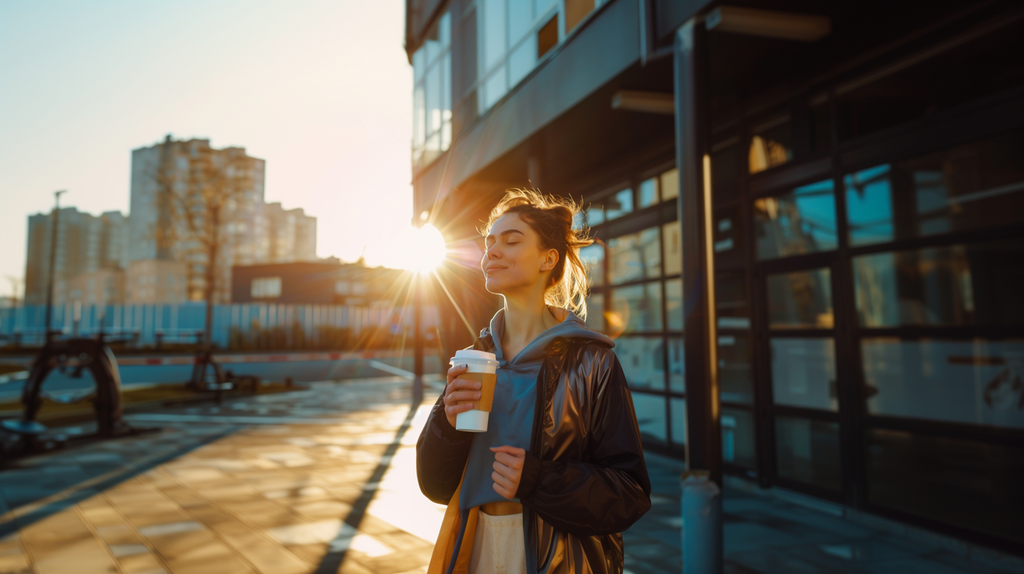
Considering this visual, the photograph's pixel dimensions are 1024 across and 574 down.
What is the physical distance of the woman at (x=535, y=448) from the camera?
1580 mm

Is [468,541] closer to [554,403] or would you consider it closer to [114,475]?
[554,403]

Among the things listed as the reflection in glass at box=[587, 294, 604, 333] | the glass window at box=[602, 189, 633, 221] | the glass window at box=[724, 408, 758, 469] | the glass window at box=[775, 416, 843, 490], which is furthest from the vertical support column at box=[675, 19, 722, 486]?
the reflection in glass at box=[587, 294, 604, 333]

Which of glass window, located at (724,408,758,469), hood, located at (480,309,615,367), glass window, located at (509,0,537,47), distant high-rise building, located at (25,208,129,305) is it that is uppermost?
distant high-rise building, located at (25,208,129,305)

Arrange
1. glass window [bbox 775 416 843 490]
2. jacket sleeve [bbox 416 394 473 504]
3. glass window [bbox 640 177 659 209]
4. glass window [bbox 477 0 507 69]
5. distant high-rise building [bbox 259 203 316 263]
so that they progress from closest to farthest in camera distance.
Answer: jacket sleeve [bbox 416 394 473 504] → glass window [bbox 775 416 843 490] → glass window [bbox 640 177 659 209] → glass window [bbox 477 0 507 69] → distant high-rise building [bbox 259 203 316 263]

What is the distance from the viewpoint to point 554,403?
1.71 m

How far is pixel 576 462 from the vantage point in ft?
5.34

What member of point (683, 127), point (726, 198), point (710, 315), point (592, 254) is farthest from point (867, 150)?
point (592, 254)

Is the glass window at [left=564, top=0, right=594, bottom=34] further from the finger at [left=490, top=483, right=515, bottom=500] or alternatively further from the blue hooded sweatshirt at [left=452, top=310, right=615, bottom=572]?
the finger at [left=490, top=483, right=515, bottom=500]

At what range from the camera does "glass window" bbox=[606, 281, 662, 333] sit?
863 centimetres

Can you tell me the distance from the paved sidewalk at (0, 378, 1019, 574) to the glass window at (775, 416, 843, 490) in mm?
367

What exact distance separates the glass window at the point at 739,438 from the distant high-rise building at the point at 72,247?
121806mm

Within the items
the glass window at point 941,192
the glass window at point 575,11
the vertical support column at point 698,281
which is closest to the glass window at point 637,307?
the glass window at point 941,192

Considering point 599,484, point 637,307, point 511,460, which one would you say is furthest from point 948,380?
point 511,460

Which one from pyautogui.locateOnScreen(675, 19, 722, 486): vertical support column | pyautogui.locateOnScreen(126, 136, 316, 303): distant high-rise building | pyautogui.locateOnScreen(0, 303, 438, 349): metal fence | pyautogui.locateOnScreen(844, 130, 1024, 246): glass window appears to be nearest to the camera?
pyautogui.locateOnScreen(675, 19, 722, 486): vertical support column
